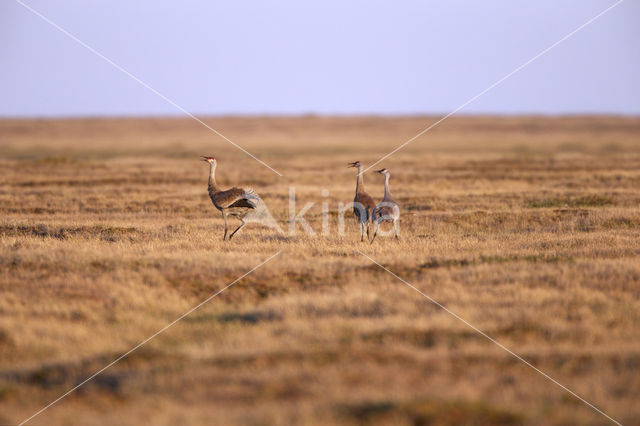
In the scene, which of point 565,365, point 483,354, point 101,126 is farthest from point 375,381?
point 101,126

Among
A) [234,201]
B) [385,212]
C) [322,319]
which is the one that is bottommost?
[322,319]

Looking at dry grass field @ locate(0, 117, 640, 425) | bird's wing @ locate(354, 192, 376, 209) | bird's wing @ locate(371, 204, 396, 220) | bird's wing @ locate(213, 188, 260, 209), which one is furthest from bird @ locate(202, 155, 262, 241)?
bird's wing @ locate(371, 204, 396, 220)

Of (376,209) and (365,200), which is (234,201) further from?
(376,209)

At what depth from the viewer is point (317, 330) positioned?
9016mm

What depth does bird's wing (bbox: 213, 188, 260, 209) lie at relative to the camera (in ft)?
53.7

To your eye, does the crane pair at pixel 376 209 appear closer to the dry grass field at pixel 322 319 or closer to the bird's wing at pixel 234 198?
the dry grass field at pixel 322 319

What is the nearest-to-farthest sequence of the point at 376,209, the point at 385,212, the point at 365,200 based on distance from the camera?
the point at 385,212, the point at 376,209, the point at 365,200

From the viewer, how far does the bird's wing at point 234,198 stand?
16375 millimetres

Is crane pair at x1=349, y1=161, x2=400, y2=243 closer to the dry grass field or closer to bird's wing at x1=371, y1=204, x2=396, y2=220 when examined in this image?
bird's wing at x1=371, y1=204, x2=396, y2=220

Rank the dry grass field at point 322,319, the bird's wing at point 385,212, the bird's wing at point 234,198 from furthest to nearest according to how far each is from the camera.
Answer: the bird's wing at point 234,198
the bird's wing at point 385,212
the dry grass field at point 322,319

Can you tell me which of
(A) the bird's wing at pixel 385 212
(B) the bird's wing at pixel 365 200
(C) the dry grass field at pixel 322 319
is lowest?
(C) the dry grass field at pixel 322 319

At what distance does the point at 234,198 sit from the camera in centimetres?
1638

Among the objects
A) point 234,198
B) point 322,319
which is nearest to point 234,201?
point 234,198

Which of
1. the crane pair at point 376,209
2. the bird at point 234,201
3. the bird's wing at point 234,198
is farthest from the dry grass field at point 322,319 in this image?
the bird's wing at point 234,198
